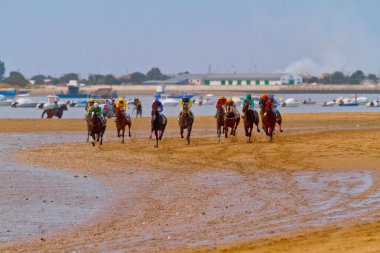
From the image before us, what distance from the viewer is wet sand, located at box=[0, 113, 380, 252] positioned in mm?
14219

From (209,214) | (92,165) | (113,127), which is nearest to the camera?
(209,214)

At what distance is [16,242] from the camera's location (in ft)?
48.4

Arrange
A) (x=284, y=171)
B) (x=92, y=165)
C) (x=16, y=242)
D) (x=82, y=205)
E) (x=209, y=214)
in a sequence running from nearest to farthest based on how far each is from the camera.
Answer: (x=16, y=242) → (x=209, y=214) → (x=82, y=205) → (x=284, y=171) → (x=92, y=165)

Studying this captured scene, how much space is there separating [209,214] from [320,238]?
4.08 meters

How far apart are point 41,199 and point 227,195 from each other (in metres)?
3.97

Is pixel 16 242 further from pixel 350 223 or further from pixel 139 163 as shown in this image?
pixel 139 163

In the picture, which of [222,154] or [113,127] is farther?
[113,127]

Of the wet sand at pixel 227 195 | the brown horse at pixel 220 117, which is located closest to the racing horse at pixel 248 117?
the wet sand at pixel 227 195

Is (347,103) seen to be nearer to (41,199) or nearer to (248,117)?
(248,117)

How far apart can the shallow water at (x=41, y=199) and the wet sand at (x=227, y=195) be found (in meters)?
0.47

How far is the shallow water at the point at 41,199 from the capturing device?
1659cm

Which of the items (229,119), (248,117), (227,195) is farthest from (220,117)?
(227,195)

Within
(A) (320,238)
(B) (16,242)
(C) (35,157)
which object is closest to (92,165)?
(C) (35,157)

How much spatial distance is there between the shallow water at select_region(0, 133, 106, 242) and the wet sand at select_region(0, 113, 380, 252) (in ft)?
1.55
